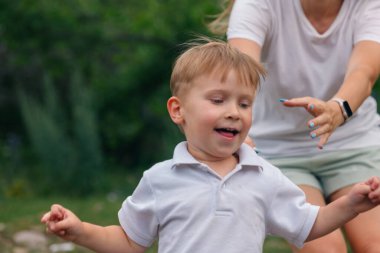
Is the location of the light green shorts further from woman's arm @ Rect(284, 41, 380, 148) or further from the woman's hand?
the woman's hand

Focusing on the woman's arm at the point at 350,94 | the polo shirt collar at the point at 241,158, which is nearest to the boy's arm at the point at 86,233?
the polo shirt collar at the point at 241,158

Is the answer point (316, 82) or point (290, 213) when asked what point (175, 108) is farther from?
point (316, 82)

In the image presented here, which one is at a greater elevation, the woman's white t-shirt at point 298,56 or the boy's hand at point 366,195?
the woman's white t-shirt at point 298,56

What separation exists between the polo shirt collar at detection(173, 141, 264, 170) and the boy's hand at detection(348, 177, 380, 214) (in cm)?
33

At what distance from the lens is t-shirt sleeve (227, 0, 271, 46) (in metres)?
3.84

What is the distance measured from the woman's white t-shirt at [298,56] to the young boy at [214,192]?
638 mm

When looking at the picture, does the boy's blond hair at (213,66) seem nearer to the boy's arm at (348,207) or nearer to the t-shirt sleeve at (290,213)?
the t-shirt sleeve at (290,213)

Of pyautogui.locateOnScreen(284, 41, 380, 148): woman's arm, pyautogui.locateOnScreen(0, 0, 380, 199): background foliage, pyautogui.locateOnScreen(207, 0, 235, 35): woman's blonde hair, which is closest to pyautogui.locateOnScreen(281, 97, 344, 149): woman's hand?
pyautogui.locateOnScreen(284, 41, 380, 148): woman's arm

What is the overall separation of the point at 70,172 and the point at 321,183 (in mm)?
6155

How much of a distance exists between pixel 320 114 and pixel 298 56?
0.62 meters

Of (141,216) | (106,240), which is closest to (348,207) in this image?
(141,216)

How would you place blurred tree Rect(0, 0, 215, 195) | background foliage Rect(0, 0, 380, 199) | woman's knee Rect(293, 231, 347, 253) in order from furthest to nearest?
1. blurred tree Rect(0, 0, 215, 195)
2. background foliage Rect(0, 0, 380, 199)
3. woman's knee Rect(293, 231, 347, 253)

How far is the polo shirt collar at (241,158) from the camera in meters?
3.24

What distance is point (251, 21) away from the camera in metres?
3.85
